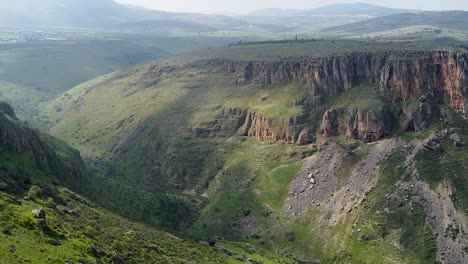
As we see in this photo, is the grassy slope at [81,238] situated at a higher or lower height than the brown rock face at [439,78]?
lower

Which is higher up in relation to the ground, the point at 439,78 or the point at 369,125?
the point at 439,78

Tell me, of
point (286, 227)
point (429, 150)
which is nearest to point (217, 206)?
point (286, 227)

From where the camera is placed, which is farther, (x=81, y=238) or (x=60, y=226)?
(x=60, y=226)

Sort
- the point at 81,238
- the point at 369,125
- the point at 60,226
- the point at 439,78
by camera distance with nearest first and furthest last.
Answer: the point at 81,238, the point at 60,226, the point at 369,125, the point at 439,78

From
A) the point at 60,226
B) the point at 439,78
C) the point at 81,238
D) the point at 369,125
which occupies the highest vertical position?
the point at 439,78

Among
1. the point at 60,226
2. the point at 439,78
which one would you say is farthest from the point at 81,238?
the point at 439,78

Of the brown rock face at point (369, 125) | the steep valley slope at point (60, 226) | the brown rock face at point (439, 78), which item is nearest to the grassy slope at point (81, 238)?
the steep valley slope at point (60, 226)

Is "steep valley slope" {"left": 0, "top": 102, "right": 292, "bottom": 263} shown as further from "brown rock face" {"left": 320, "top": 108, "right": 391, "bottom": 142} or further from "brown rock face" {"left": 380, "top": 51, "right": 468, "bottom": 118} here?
"brown rock face" {"left": 380, "top": 51, "right": 468, "bottom": 118}

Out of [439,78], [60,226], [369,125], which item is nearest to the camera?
[60,226]

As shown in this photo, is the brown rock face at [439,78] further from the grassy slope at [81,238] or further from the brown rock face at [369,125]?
the grassy slope at [81,238]

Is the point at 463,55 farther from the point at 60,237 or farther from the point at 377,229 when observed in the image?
the point at 60,237

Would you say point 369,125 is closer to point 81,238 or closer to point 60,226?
point 81,238
